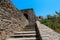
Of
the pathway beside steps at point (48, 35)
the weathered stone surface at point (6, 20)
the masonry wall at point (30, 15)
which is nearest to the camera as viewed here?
the pathway beside steps at point (48, 35)

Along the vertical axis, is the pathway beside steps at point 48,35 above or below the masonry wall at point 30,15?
below

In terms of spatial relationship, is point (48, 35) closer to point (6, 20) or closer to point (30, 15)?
point (6, 20)

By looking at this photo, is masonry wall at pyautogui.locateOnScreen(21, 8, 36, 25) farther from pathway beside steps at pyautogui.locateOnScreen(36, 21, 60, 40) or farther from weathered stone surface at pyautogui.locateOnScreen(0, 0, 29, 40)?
pathway beside steps at pyautogui.locateOnScreen(36, 21, 60, 40)

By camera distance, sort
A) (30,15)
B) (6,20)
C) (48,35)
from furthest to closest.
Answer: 1. (30,15)
2. (6,20)
3. (48,35)

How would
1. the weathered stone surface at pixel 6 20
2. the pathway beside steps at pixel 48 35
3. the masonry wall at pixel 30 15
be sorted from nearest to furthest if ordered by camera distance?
the pathway beside steps at pixel 48 35 < the weathered stone surface at pixel 6 20 < the masonry wall at pixel 30 15

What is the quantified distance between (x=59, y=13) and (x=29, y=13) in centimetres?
500

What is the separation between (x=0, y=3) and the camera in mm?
3969

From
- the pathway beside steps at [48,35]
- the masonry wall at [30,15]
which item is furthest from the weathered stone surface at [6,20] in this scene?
the masonry wall at [30,15]

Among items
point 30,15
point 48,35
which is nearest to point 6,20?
point 48,35

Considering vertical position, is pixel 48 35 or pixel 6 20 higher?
pixel 6 20

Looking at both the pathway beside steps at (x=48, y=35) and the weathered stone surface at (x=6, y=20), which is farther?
the weathered stone surface at (x=6, y=20)

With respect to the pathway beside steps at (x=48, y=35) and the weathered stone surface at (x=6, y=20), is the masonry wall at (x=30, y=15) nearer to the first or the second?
the weathered stone surface at (x=6, y=20)

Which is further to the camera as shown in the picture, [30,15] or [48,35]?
[30,15]

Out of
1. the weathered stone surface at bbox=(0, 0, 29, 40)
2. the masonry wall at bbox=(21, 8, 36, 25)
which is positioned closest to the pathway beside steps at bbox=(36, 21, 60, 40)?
the weathered stone surface at bbox=(0, 0, 29, 40)
